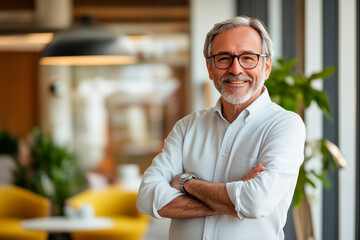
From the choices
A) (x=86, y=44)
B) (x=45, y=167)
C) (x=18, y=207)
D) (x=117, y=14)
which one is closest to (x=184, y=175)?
(x=86, y=44)

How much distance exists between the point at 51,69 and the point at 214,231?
27.9ft

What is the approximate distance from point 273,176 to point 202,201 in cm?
27

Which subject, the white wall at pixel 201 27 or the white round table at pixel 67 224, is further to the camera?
the white wall at pixel 201 27

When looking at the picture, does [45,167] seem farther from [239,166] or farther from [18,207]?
[239,166]

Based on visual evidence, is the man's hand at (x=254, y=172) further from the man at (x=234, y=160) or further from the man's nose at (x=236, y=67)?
the man's nose at (x=236, y=67)

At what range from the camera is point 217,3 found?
294 inches

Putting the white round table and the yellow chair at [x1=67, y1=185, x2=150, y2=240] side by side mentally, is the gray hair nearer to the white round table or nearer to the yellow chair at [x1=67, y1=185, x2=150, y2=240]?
the white round table

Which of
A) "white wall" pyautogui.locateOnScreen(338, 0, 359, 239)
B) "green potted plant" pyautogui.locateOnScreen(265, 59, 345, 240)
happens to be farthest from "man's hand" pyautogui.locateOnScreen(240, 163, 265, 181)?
"white wall" pyautogui.locateOnScreen(338, 0, 359, 239)

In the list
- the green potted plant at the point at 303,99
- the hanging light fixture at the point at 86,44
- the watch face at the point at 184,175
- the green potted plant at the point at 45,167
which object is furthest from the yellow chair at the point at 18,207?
the watch face at the point at 184,175

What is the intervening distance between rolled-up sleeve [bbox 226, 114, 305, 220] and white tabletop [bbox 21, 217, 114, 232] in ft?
12.5

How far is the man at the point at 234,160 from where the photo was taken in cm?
198

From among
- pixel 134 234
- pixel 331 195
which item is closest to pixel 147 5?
pixel 134 234

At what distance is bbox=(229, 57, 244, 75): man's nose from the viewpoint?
209 centimetres

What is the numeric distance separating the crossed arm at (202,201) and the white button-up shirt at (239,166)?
26 millimetres
